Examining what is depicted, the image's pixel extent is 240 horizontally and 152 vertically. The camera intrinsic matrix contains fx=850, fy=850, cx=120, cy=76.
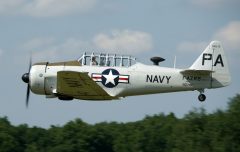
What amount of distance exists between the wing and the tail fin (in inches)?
158

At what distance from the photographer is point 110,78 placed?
109ft

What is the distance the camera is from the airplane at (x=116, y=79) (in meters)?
33.2

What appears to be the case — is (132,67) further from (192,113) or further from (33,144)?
(33,144)

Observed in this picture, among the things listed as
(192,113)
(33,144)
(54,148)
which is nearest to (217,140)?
(192,113)

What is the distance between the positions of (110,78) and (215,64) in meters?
4.36

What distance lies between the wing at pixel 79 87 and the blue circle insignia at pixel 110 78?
1.26 feet

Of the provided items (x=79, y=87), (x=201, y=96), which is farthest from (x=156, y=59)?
(x=79, y=87)

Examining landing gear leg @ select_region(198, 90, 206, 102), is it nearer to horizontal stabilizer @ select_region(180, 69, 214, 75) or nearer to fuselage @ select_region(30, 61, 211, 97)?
fuselage @ select_region(30, 61, 211, 97)

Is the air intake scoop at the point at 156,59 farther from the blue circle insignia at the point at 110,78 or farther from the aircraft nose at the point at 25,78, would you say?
the aircraft nose at the point at 25,78

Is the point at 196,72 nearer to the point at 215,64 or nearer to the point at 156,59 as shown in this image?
the point at 215,64

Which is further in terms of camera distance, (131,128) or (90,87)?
(131,128)

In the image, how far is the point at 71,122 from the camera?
314ft

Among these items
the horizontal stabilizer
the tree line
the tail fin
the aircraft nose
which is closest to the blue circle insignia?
the horizontal stabilizer

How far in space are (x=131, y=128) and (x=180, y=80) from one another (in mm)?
65309
